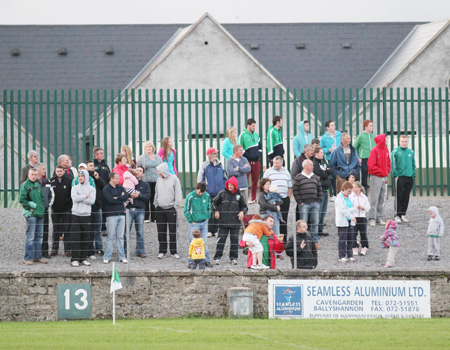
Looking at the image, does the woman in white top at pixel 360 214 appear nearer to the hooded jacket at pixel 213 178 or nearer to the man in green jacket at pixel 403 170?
the man in green jacket at pixel 403 170

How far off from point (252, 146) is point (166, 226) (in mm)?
3614

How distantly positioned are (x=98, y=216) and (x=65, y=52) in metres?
23.6

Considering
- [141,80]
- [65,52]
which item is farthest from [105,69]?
[141,80]

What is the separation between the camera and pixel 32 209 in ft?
64.8

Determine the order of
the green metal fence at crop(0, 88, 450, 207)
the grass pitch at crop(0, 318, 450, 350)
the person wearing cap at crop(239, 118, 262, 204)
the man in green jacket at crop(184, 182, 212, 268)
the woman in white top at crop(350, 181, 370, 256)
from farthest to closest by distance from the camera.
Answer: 1. the green metal fence at crop(0, 88, 450, 207)
2. the person wearing cap at crop(239, 118, 262, 204)
3. the woman in white top at crop(350, 181, 370, 256)
4. the man in green jacket at crop(184, 182, 212, 268)
5. the grass pitch at crop(0, 318, 450, 350)

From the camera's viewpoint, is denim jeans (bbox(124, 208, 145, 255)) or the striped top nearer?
denim jeans (bbox(124, 208, 145, 255))

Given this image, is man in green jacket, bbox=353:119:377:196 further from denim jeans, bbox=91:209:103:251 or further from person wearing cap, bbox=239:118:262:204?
denim jeans, bbox=91:209:103:251

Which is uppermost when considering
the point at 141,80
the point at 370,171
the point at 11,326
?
the point at 141,80

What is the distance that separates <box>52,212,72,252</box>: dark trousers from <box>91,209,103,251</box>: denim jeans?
0.55 meters

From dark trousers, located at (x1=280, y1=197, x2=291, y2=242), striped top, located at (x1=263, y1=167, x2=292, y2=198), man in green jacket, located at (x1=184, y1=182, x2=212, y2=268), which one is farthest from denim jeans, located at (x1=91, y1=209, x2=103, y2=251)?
dark trousers, located at (x1=280, y1=197, x2=291, y2=242)

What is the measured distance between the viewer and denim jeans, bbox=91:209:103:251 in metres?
20.7

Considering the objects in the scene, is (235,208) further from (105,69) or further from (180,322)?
(105,69)

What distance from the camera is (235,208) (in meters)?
20.2

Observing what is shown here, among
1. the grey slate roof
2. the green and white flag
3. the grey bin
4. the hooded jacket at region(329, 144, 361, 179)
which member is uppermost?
the grey slate roof
